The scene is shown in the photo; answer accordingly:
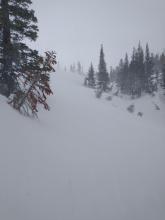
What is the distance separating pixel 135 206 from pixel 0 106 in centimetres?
849

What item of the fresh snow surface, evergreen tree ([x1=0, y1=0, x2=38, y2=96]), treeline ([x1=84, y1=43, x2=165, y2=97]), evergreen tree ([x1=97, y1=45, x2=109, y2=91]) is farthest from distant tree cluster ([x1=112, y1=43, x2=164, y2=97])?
evergreen tree ([x1=0, y1=0, x2=38, y2=96])

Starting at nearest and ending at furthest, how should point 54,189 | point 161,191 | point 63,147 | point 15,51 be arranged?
point 54,189 → point 161,191 → point 63,147 → point 15,51

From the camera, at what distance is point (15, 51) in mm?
13836

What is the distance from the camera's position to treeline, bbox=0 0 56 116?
13.4 metres

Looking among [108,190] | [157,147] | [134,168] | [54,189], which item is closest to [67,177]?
[54,189]

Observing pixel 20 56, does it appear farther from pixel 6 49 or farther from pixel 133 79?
pixel 133 79

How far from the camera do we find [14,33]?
1414cm

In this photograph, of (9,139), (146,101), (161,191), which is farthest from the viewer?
(146,101)

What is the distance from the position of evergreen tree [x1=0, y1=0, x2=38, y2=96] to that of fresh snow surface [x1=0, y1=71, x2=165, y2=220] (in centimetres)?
297

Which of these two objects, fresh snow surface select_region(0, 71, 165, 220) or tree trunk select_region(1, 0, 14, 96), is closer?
fresh snow surface select_region(0, 71, 165, 220)

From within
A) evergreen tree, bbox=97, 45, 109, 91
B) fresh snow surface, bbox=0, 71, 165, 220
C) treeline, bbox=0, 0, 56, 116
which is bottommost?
fresh snow surface, bbox=0, 71, 165, 220

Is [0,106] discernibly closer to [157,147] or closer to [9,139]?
[9,139]

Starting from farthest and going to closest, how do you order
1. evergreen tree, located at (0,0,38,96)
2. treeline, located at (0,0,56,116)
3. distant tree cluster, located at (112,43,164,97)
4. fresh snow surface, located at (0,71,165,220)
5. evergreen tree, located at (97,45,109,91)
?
distant tree cluster, located at (112,43,164,97) < evergreen tree, located at (97,45,109,91) < evergreen tree, located at (0,0,38,96) < treeline, located at (0,0,56,116) < fresh snow surface, located at (0,71,165,220)

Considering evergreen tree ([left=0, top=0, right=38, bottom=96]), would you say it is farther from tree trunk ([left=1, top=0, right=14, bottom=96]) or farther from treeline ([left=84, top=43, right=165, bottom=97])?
treeline ([left=84, top=43, right=165, bottom=97])
